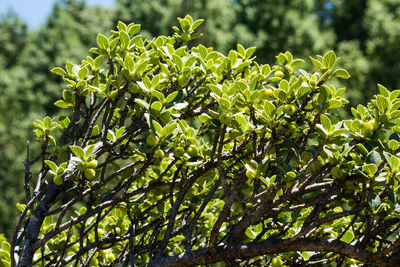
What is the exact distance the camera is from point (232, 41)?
12.0 meters

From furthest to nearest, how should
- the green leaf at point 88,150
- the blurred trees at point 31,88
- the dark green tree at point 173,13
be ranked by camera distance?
1. the dark green tree at point 173,13
2. the blurred trees at point 31,88
3. the green leaf at point 88,150

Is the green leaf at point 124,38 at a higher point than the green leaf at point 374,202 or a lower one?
higher

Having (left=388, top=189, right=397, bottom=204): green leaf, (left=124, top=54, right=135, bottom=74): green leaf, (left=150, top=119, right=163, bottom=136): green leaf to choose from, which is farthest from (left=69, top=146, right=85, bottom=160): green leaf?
(left=388, top=189, right=397, bottom=204): green leaf

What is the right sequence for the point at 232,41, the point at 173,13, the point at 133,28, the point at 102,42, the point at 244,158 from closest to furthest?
1. the point at 244,158
2. the point at 102,42
3. the point at 133,28
4. the point at 232,41
5. the point at 173,13

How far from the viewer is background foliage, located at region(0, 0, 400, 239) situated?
11.8m

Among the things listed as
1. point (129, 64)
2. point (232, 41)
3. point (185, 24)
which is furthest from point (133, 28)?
point (232, 41)

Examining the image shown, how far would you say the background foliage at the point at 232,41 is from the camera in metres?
11.8

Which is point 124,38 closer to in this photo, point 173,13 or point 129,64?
point 129,64

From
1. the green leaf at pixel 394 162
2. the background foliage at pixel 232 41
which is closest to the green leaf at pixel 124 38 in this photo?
the green leaf at pixel 394 162

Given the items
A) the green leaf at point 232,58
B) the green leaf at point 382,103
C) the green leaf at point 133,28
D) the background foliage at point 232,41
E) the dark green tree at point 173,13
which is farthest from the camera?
the dark green tree at point 173,13

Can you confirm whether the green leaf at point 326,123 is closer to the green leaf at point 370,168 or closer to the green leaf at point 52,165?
the green leaf at point 370,168

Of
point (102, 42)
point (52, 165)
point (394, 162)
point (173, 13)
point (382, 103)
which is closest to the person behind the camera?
point (394, 162)

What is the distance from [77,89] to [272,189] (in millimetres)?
916

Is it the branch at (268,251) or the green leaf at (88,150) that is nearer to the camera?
the branch at (268,251)
